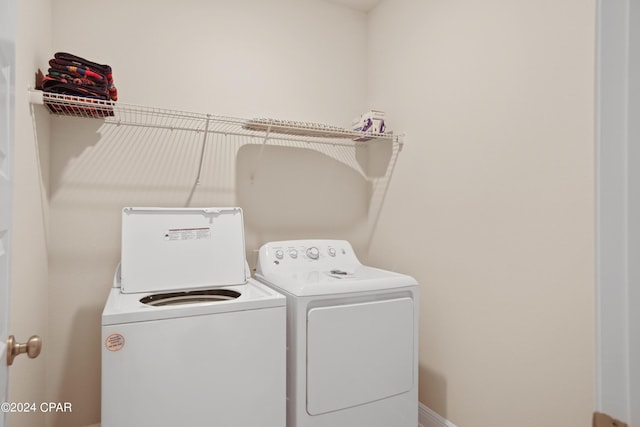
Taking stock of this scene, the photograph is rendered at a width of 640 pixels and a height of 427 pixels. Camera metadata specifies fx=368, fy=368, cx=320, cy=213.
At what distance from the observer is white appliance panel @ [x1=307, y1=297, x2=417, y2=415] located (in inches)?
62.2

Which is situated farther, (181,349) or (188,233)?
(188,233)

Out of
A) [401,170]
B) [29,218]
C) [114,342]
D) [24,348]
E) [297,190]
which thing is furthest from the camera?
[297,190]

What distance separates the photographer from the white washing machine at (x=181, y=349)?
1280mm

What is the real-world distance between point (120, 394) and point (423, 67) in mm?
2148

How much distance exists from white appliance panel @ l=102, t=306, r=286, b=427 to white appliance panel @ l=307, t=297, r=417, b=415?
0.52 feet

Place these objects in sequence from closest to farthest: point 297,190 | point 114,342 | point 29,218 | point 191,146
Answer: point 114,342 < point 29,218 < point 191,146 < point 297,190

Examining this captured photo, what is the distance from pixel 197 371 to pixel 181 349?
0.10 meters

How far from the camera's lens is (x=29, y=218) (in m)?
1.46

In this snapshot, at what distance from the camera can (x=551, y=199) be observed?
1.47m

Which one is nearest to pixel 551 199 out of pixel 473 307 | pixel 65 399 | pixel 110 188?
pixel 473 307

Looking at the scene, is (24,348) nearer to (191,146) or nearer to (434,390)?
(191,146)

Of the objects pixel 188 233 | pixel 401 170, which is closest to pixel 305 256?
pixel 188 233

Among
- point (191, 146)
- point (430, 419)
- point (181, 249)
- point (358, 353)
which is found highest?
point (191, 146)

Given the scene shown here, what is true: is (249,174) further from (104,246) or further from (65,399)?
(65,399)
